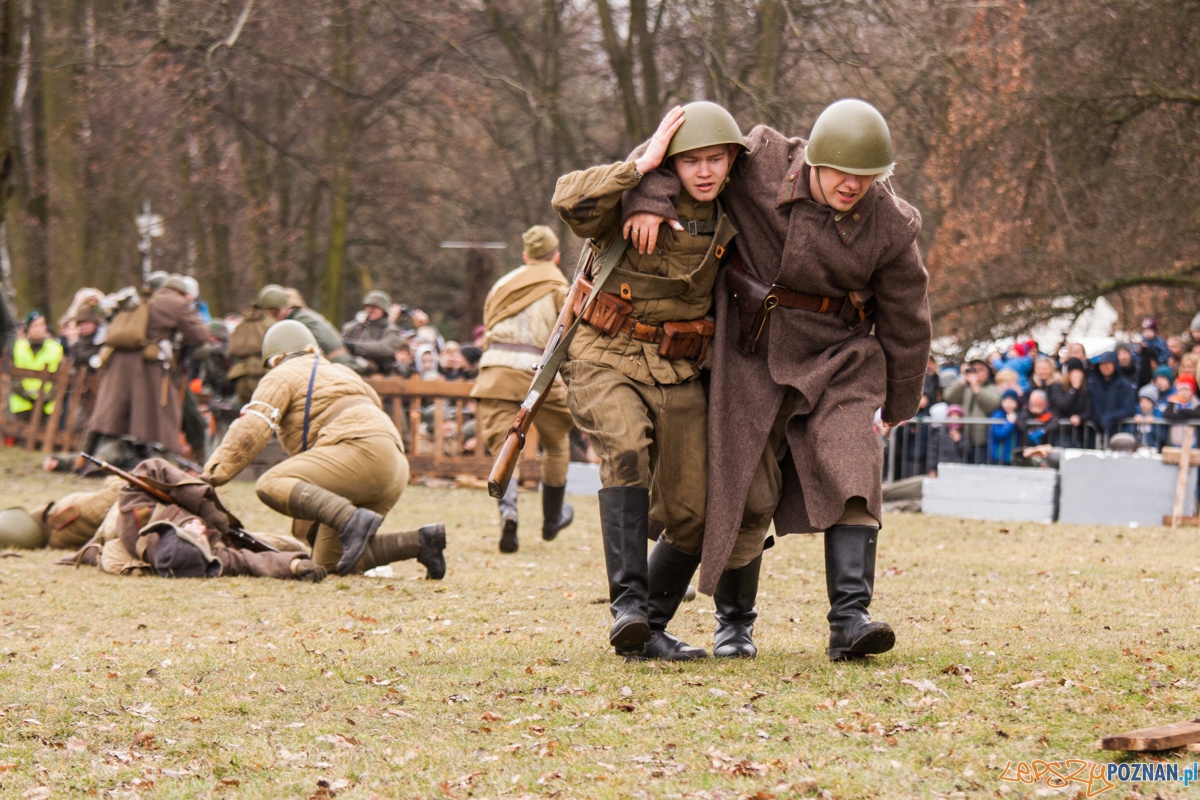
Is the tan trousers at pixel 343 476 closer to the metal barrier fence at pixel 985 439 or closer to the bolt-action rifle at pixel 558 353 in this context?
the bolt-action rifle at pixel 558 353

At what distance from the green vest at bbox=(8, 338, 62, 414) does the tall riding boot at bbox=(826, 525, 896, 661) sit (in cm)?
1402

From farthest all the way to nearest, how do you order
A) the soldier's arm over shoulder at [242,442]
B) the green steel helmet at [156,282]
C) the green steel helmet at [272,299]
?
the green steel helmet at [156,282] < the green steel helmet at [272,299] < the soldier's arm over shoulder at [242,442]

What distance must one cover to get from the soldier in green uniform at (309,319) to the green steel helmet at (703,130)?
703 centimetres

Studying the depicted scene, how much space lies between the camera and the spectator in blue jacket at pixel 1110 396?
13750 millimetres

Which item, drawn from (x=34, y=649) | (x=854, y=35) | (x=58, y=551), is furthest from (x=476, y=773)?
(x=854, y=35)

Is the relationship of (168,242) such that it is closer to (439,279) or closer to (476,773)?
(439,279)

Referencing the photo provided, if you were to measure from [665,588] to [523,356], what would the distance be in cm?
474

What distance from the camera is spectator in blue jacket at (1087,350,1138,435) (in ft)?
45.1

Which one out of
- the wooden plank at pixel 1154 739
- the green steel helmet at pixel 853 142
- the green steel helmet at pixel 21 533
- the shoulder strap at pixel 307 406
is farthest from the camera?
the green steel helmet at pixel 21 533

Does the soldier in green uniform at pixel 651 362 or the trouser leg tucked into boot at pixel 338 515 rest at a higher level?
the soldier in green uniform at pixel 651 362

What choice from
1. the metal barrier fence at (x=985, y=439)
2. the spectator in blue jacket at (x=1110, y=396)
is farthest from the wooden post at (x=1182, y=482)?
the spectator in blue jacket at (x=1110, y=396)

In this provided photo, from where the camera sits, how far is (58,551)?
377 inches

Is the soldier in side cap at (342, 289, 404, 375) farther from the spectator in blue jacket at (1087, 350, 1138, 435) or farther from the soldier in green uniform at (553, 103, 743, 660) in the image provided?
the soldier in green uniform at (553, 103, 743, 660)

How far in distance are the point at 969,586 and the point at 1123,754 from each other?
428 cm
